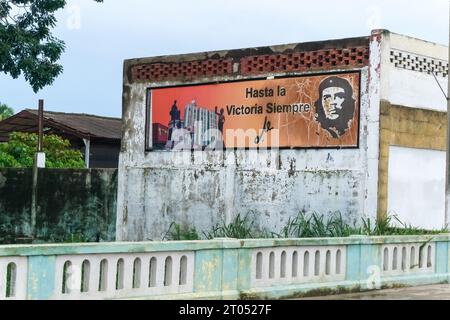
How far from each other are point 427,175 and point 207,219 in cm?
531

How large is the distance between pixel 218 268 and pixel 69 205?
12649mm

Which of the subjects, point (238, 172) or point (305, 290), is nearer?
point (305, 290)

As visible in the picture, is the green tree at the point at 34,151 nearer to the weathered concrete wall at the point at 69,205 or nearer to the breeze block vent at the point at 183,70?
the weathered concrete wall at the point at 69,205

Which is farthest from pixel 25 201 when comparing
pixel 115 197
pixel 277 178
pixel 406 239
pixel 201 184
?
pixel 406 239

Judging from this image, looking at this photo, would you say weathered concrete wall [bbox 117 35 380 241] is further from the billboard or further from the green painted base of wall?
the green painted base of wall

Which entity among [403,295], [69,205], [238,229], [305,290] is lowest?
[403,295]

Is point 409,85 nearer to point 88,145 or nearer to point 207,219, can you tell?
point 207,219

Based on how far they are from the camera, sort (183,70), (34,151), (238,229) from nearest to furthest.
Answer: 1. (238,229)
2. (183,70)
3. (34,151)

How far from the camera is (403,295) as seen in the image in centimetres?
1355

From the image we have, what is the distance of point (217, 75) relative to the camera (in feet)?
70.8

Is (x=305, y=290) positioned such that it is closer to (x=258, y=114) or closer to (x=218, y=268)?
(x=218, y=268)

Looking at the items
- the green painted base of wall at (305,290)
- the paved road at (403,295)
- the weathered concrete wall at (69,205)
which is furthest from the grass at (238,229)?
the paved road at (403,295)

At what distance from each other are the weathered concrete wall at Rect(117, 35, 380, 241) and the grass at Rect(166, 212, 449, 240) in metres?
0.18

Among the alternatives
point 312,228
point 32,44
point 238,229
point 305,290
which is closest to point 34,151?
point 32,44
